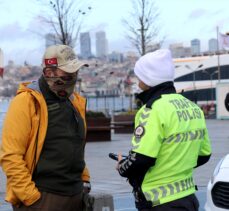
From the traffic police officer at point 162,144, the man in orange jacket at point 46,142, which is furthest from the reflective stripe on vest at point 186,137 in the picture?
the man in orange jacket at point 46,142

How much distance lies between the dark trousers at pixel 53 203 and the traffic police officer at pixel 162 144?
1.53 feet

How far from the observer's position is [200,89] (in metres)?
87.5

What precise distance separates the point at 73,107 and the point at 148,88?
593mm

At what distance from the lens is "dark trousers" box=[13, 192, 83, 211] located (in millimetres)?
3766

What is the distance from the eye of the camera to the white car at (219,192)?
5914 millimetres

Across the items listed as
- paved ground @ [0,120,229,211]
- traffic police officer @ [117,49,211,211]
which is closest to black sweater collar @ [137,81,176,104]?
traffic police officer @ [117,49,211,211]

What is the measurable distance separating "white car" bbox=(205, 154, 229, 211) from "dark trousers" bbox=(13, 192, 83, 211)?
93.1 inches

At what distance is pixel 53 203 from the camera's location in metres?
3.82

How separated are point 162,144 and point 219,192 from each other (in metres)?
2.62

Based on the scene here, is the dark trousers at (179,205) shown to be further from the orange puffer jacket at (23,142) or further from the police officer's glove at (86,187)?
the orange puffer jacket at (23,142)

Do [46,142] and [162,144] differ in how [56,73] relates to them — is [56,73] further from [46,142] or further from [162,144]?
[162,144]

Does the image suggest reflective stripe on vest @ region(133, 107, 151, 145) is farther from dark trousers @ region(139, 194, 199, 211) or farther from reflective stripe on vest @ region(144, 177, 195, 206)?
dark trousers @ region(139, 194, 199, 211)

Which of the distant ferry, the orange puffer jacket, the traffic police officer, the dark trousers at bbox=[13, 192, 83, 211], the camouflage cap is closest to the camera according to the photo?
the traffic police officer

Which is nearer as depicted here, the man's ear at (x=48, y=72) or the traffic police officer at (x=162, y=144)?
the traffic police officer at (x=162, y=144)
